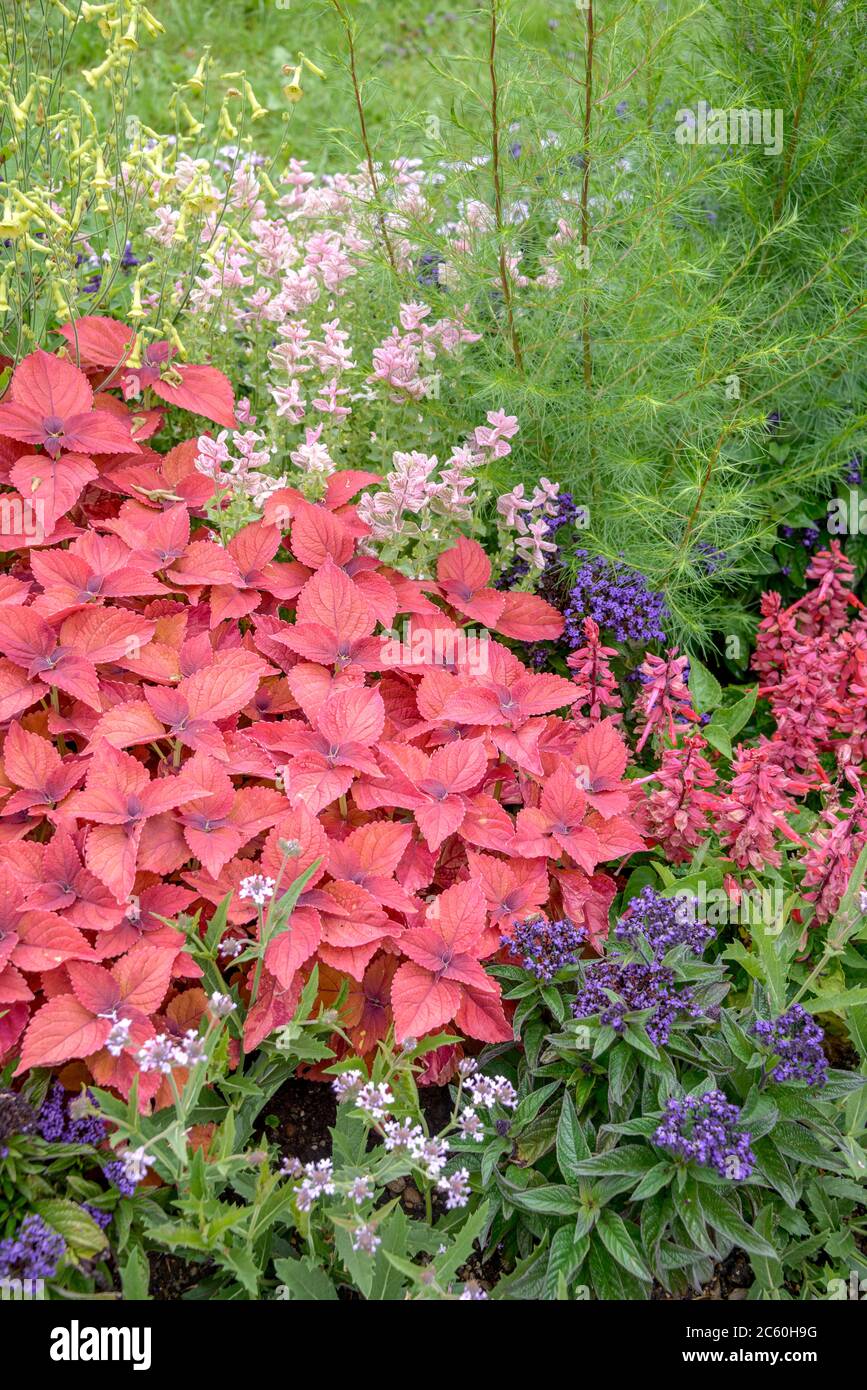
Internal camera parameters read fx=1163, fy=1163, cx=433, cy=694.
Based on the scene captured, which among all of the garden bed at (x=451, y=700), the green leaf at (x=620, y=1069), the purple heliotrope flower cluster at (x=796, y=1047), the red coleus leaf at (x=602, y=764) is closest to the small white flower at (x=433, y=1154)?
the garden bed at (x=451, y=700)

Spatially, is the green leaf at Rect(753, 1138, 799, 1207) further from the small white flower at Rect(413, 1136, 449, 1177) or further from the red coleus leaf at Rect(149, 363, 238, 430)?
the red coleus leaf at Rect(149, 363, 238, 430)

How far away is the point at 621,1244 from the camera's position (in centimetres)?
177

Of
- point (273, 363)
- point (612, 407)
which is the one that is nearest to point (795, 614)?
point (612, 407)

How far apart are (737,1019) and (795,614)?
1.17 m

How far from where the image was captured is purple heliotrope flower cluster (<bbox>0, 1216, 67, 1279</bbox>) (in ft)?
5.12

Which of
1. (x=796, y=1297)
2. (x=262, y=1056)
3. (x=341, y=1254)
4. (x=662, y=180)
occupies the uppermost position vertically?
(x=662, y=180)

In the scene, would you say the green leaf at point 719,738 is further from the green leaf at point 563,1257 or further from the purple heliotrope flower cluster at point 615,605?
the green leaf at point 563,1257

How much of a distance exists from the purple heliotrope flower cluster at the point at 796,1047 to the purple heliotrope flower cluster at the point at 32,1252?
1.08 metres

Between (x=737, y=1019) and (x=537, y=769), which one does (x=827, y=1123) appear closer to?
(x=737, y=1019)

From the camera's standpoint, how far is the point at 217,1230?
5.22ft

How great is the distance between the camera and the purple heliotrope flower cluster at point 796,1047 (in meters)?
1.80

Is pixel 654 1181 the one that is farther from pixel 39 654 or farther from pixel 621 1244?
pixel 39 654

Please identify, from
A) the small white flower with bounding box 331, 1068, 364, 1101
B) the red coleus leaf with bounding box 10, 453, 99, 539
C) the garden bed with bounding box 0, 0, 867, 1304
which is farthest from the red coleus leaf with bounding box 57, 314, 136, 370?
the small white flower with bounding box 331, 1068, 364, 1101

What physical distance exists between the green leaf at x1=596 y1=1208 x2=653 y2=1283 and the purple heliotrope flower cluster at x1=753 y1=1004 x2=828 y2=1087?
0.33 meters
